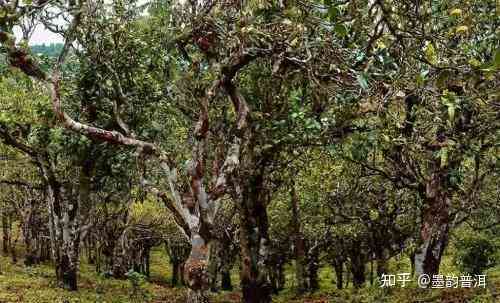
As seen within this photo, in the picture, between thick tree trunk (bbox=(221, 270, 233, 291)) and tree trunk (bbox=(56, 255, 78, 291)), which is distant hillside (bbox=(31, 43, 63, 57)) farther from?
thick tree trunk (bbox=(221, 270, 233, 291))

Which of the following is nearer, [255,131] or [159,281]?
[255,131]

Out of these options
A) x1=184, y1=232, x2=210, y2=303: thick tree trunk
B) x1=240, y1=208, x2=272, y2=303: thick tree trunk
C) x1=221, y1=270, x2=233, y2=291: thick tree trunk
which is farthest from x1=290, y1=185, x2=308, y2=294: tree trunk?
x1=184, y1=232, x2=210, y2=303: thick tree trunk

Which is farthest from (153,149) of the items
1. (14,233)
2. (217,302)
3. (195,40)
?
(14,233)

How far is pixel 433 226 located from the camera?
18.0 meters

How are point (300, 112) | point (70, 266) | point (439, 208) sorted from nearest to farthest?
point (300, 112)
point (439, 208)
point (70, 266)

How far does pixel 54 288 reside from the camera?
26281 millimetres

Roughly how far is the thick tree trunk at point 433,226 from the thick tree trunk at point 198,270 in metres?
7.94

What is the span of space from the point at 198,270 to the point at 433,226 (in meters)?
8.71

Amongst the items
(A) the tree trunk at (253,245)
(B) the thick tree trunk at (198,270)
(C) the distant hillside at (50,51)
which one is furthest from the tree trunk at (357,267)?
(B) the thick tree trunk at (198,270)

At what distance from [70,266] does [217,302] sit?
9432 mm

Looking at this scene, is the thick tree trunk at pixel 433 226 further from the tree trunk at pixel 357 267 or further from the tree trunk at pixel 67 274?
the tree trunk at pixel 357 267

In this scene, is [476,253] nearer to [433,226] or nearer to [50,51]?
[433,226]

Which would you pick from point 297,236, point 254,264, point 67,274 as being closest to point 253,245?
point 254,264

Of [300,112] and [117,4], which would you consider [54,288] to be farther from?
[300,112]
